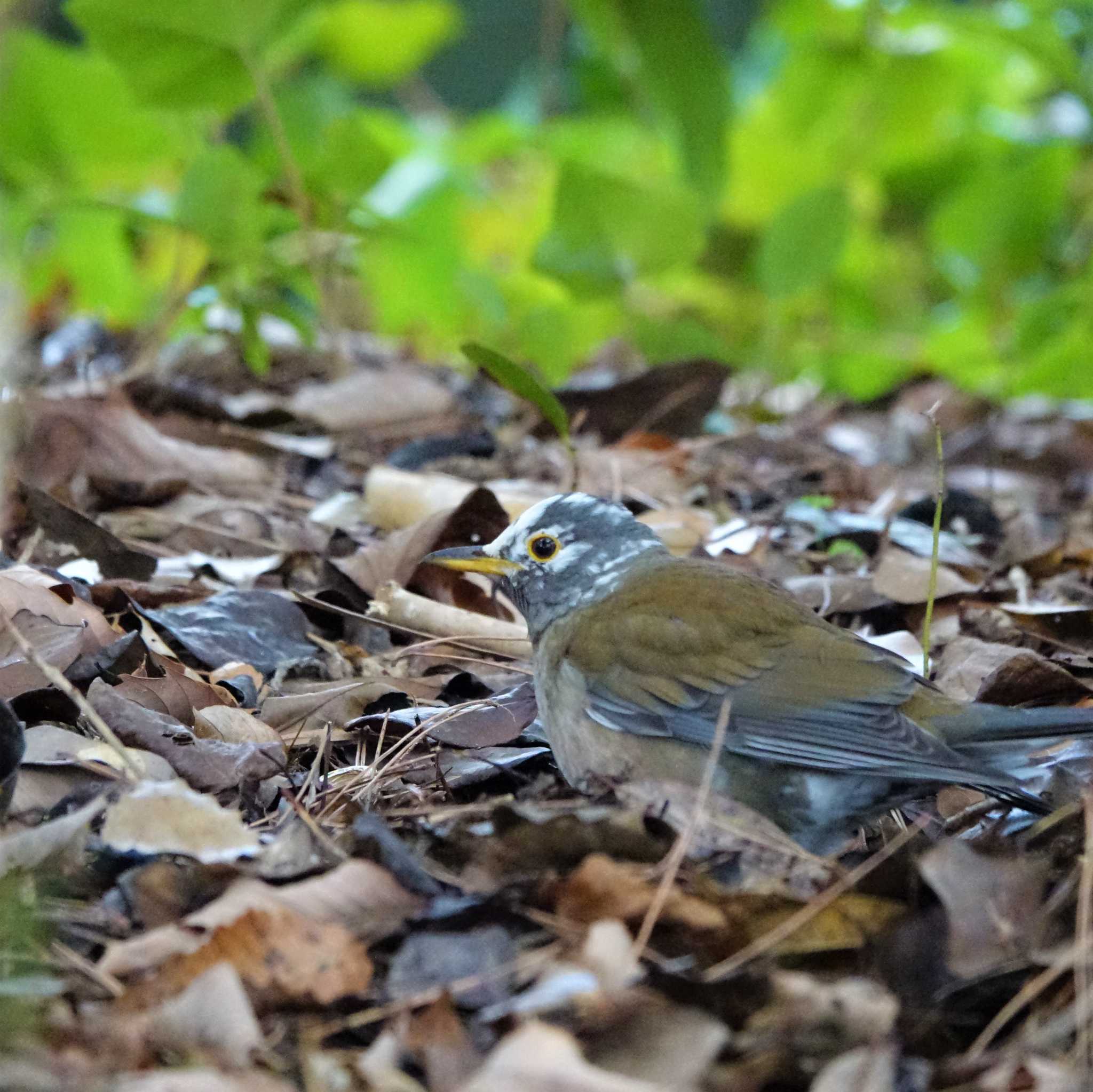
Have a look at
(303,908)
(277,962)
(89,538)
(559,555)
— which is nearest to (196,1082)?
(277,962)

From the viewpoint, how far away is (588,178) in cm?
680

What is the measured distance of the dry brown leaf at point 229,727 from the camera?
3.70 meters

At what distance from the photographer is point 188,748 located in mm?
3494

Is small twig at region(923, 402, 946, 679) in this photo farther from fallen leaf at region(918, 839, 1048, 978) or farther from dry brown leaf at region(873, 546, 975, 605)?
fallen leaf at region(918, 839, 1048, 978)

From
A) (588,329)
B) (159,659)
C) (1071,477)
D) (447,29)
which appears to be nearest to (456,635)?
(159,659)

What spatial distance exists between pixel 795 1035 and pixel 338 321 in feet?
17.5

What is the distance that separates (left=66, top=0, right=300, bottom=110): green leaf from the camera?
19.4ft

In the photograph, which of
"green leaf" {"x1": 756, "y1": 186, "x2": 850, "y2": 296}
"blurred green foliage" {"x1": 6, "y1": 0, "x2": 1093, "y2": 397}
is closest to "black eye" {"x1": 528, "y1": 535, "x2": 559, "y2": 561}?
"blurred green foliage" {"x1": 6, "y1": 0, "x2": 1093, "y2": 397}

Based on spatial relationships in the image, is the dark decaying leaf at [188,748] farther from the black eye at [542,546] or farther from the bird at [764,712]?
the black eye at [542,546]

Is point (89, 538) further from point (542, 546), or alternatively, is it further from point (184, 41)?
point (184, 41)

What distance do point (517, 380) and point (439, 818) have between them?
1.96 m

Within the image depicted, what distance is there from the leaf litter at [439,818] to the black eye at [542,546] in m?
0.36

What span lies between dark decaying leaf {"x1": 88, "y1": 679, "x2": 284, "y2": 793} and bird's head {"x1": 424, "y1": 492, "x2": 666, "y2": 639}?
1014 mm

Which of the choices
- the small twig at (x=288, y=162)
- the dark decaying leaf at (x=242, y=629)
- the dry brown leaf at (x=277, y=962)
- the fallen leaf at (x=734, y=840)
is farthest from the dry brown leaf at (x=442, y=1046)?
the small twig at (x=288, y=162)
